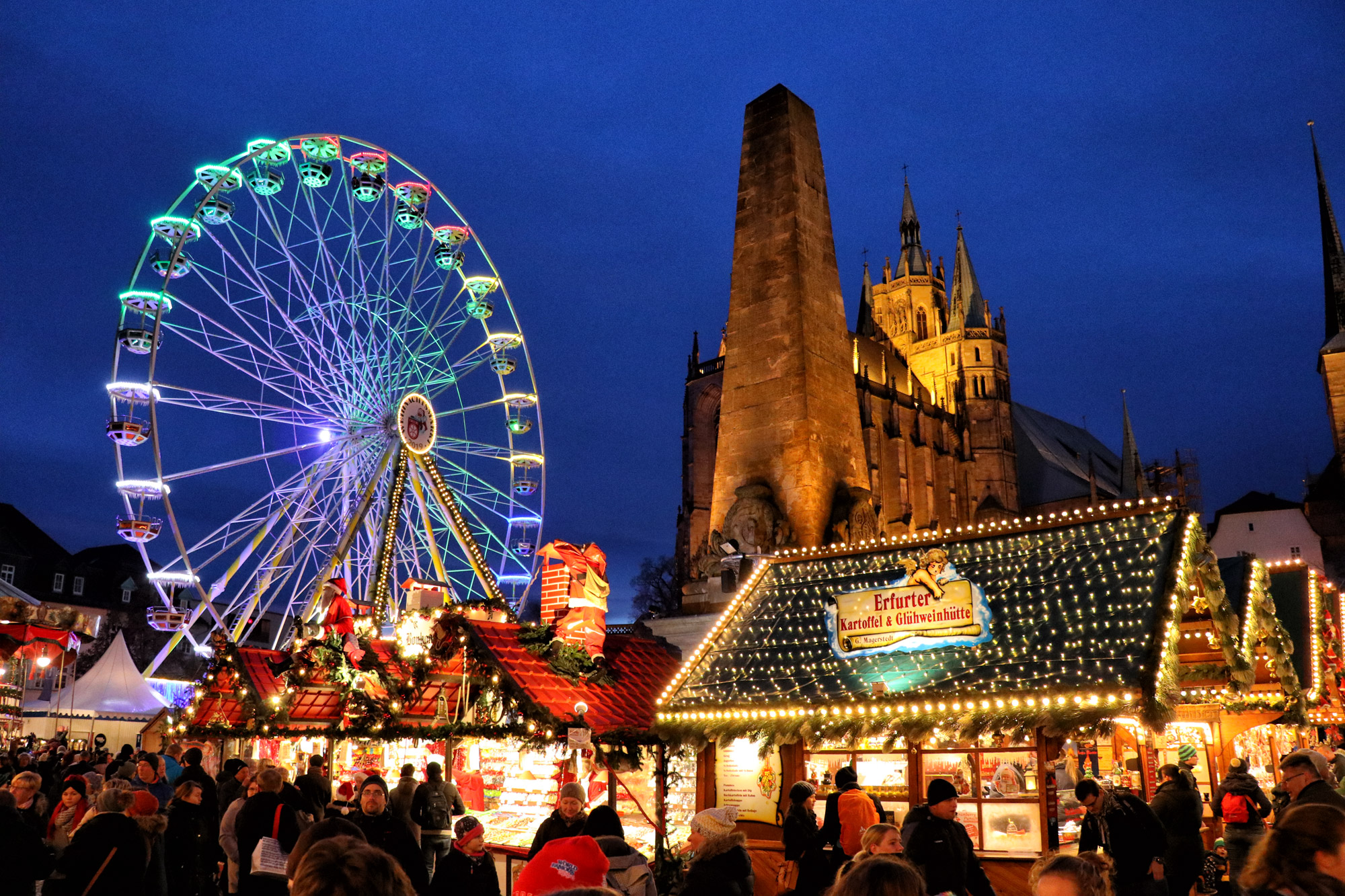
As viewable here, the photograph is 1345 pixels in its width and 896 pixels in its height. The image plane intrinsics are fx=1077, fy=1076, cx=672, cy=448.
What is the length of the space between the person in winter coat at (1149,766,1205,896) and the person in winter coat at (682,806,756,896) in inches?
178

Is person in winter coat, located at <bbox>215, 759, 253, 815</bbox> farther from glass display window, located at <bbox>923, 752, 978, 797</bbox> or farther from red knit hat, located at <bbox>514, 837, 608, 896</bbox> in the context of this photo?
red knit hat, located at <bbox>514, 837, 608, 896</bbox>

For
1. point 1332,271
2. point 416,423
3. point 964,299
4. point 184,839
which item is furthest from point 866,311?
point 184,839

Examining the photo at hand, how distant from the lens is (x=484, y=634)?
1316cm

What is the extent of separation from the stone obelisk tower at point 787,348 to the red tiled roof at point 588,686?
415cm

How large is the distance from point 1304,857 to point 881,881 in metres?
1.55

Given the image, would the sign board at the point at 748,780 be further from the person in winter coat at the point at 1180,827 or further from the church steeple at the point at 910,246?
the church steeple at the point at 910,246

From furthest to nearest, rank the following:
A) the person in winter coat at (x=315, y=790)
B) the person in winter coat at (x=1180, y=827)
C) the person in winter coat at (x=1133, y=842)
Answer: the person in winter coat at (x=315, y=790) < the person in winter coat at (x=1180, y=827) < the person in winter coat at (x=1133, y=842)

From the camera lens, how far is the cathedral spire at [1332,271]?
55.8 meters

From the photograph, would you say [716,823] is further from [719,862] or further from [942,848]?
[942,848]

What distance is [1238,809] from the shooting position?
833cm

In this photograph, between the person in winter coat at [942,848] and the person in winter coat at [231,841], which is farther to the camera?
the person in winter coat at [231,841]

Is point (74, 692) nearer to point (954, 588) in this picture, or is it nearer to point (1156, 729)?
point (954, 588)

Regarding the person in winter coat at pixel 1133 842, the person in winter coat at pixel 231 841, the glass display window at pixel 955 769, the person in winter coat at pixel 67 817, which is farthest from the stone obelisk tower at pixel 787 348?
the person in winter coat at pixel 67 817

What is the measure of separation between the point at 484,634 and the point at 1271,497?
52822mm
